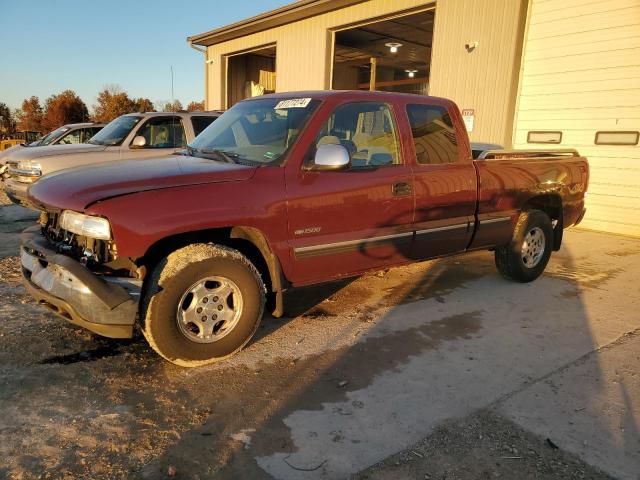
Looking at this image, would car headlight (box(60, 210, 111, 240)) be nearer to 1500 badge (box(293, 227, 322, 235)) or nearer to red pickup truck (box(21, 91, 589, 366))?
red pickup truck (box(21, 91, 589, 366))

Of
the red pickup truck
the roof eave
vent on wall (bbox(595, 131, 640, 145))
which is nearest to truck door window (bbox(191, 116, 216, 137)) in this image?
the red pickup truck

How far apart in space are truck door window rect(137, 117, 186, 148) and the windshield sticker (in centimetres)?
473

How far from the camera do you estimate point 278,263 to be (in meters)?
3.48

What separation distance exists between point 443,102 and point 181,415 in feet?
12.0

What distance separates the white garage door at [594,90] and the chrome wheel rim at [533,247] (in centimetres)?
428

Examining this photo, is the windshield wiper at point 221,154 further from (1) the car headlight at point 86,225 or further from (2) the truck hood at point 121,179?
(1) the car headlight at point 86,225

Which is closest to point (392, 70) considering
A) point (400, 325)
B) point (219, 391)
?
point (400, 325)

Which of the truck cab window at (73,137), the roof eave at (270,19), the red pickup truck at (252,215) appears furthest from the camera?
the roof eave at (270,19)

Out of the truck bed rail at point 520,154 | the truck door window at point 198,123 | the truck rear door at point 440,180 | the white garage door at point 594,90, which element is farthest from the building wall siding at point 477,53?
the truck rear door at point 440,180

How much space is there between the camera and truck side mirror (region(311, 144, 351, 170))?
3.40 metres

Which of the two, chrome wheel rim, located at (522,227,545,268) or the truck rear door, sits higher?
the truck rear door

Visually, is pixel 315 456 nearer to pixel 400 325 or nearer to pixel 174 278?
pixel 174 278

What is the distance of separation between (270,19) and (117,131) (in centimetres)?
789

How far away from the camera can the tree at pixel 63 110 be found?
46281 millimetres
